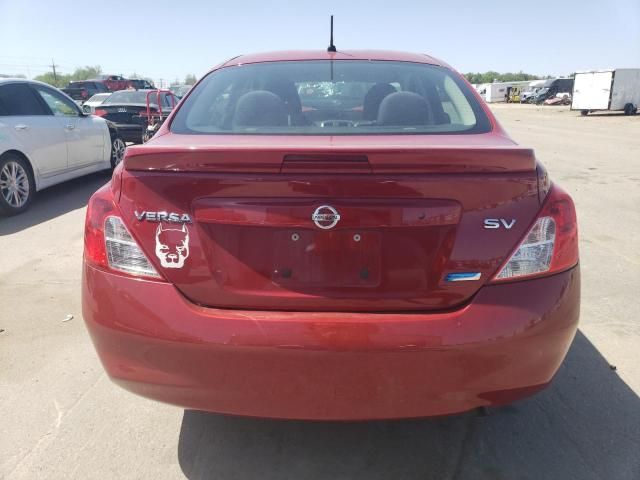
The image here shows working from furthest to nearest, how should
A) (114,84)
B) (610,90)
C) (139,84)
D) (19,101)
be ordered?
1. (610,90)
2. (114,84)
3. (139,84)
4. (19,101)

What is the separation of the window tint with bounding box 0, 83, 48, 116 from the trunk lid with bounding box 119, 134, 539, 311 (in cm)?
565

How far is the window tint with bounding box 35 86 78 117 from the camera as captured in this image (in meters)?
7.16

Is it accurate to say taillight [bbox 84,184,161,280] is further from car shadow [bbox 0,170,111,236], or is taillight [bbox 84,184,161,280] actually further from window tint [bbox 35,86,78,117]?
window tint [bbox 35,86,78,117]

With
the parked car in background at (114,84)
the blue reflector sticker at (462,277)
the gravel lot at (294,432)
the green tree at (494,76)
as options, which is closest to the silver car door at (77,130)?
the gravel lot at (294,432)

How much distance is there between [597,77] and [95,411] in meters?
36.7

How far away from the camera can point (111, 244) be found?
195 centimetres

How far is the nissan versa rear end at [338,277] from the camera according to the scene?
70.4 inches

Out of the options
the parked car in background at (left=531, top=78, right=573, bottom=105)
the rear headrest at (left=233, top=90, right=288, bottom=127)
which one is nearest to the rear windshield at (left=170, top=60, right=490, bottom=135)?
the rear headrest at (left=233, top=90, right=288, bottom=127)

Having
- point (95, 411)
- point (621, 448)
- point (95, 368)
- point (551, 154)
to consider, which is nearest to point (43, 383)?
point (95, 368)

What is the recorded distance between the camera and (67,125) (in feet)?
24.3

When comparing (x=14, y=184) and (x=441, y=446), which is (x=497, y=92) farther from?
(x=441, y=446)

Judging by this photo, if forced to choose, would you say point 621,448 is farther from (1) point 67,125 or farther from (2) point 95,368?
(1) point 67,125

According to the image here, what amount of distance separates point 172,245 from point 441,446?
1485 millimetres

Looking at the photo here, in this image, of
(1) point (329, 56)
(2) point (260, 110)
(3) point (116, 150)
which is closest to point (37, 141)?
(3) point (116, 150)
